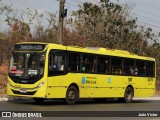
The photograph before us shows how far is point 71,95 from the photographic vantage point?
23.6 meters

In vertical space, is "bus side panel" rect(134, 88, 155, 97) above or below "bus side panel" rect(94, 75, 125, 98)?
below

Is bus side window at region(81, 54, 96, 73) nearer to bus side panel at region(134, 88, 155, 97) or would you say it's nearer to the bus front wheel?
the bus front wheel

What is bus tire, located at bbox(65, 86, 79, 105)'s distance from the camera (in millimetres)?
23438

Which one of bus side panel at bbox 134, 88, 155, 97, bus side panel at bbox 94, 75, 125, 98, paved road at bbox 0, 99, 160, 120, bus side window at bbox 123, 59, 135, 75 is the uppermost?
bus side window at bbox 123, 59, 135, 75

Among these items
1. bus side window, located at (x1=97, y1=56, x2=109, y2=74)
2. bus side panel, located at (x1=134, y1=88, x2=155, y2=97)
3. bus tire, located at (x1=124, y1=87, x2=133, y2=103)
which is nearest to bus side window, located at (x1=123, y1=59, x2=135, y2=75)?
bus tire, located at (x1=124, y1=87, x2=133, y2=103)

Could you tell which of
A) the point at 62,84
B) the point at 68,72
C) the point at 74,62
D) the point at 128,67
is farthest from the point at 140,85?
the point at 62,84

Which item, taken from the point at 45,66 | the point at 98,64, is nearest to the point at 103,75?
the point at 98,64

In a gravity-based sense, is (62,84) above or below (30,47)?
below

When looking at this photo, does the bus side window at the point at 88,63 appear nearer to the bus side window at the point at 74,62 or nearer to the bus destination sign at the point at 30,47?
the bus side window at the point at 74,62

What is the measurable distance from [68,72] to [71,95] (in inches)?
46.9

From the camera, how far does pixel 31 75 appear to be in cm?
2214

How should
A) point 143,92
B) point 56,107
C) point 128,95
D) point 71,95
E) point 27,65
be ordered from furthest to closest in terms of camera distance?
point 143,92 < point 128,95 < point 71,95 < point 27,65 < point 56,107

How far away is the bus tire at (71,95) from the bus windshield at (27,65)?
213 centimetres

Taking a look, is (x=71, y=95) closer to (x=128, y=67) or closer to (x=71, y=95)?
(x=71, y=95)
